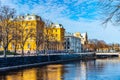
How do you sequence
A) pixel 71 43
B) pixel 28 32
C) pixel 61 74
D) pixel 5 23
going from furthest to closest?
pixel 71 43 → pixel 28 32 → pixel 5 23 → pixel 61 74

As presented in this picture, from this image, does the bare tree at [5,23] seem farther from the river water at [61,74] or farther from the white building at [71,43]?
the white building at [71,43]

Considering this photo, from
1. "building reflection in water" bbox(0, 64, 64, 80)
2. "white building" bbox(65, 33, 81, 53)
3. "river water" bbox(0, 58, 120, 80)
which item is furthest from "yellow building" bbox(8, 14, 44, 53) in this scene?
"white building" bbox(65, 33, 81, 53)

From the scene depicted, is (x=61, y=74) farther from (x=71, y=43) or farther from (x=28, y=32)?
(x=71, y=43)

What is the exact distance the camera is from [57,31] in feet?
511

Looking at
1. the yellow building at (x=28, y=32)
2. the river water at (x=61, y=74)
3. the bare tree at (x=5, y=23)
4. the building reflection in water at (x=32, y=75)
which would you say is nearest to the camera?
the building reflection in water at (x=32, y=75)

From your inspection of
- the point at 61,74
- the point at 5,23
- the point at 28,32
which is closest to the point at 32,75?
the point at 61,74

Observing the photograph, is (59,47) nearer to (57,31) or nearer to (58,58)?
(57,31)

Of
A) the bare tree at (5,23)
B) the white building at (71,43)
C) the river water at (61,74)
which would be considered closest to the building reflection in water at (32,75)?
the river water at (61,74)

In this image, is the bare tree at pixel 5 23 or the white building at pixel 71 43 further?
the white building at pixel 71 43

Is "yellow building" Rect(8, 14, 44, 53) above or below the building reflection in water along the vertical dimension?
above

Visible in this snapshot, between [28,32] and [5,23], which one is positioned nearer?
[5,23]

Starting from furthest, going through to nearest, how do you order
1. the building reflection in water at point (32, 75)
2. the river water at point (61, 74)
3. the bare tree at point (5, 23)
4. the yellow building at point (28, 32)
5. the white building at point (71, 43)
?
the white building at point (71, 43) → the yellow building at point (28, 32) → the bare tree at point (5, 23) → the river water at point (61, 74) → the building reflection in water at point (32, 75)

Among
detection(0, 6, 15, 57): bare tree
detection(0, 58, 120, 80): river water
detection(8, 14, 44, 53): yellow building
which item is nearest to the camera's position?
detection(0, 58, 120, 80): river water

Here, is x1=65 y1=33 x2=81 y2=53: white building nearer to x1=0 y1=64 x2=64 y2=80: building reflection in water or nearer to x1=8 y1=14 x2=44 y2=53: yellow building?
x1=8 y1=14 x2=44 y2=53: yellow building
